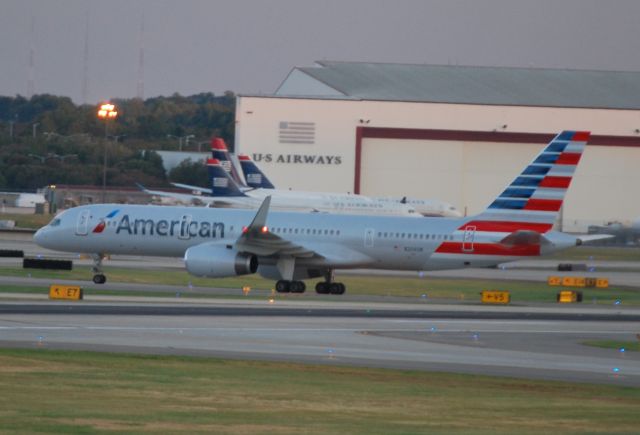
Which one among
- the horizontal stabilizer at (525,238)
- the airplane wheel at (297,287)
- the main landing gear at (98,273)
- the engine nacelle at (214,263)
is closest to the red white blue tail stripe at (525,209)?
the horizontal stabilizer at (525,238)

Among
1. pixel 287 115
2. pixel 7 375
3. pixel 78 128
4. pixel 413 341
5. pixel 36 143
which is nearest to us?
pixel 7 375

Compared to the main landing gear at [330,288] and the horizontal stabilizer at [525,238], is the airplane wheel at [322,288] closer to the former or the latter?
the main landing gear at [330,288]

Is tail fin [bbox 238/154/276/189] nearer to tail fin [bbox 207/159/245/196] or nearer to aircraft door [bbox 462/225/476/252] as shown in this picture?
tail fin [bbox 207/159/245/196]

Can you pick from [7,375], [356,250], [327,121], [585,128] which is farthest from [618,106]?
[7,375]

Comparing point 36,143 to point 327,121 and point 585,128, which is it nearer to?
point 327,121

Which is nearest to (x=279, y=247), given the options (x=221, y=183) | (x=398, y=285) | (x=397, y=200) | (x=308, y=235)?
(x=308, y=235)

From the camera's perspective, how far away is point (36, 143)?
6388 inches

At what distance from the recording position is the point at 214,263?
43969 millimetres

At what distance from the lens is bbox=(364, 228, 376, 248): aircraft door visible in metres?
47.3

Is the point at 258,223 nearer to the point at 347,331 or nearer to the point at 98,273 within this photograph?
the point at 98,273

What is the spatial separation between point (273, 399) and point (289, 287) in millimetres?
26894

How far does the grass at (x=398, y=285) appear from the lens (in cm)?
4819

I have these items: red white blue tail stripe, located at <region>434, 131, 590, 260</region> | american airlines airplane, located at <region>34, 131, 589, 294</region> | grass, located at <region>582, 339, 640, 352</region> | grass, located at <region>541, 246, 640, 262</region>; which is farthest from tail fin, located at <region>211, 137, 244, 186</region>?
grass, located at <region>582, 339, 640, 352</region>

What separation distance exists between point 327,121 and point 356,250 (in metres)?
57.0
